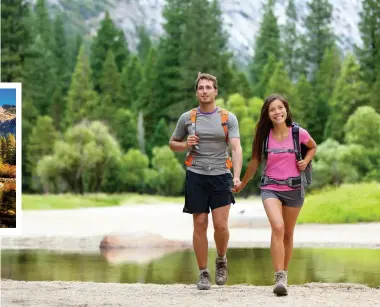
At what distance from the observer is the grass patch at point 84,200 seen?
3459 cm

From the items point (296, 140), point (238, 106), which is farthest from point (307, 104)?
point (296, 140)

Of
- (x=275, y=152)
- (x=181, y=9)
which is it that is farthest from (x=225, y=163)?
(x=181, y=9)

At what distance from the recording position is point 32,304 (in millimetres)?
6594

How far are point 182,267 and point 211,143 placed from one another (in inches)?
180

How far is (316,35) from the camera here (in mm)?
52250

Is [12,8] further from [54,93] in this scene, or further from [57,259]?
[57,259]

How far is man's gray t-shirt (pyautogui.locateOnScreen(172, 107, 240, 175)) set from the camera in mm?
7309

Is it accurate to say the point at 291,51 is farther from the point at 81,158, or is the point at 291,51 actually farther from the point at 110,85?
the point at 81,158

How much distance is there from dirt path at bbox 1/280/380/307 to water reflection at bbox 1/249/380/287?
1.67 metres

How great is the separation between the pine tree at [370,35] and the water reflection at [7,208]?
131 ft

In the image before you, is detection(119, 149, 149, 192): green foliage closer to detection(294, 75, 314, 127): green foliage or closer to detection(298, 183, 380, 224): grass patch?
detection(294, 75, 314, 127): green foliage

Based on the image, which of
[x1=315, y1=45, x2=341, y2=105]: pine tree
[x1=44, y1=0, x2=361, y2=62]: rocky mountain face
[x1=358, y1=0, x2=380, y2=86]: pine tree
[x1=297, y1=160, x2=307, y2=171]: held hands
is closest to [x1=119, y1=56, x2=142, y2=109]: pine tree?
[x1=315, y1=45, x2=341, y2=105]: pine tree

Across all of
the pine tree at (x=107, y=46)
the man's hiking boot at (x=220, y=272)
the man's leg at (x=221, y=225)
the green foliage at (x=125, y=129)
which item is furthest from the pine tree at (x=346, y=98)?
the man's leg at (x=221, y=225)

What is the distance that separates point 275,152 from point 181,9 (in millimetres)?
42769
